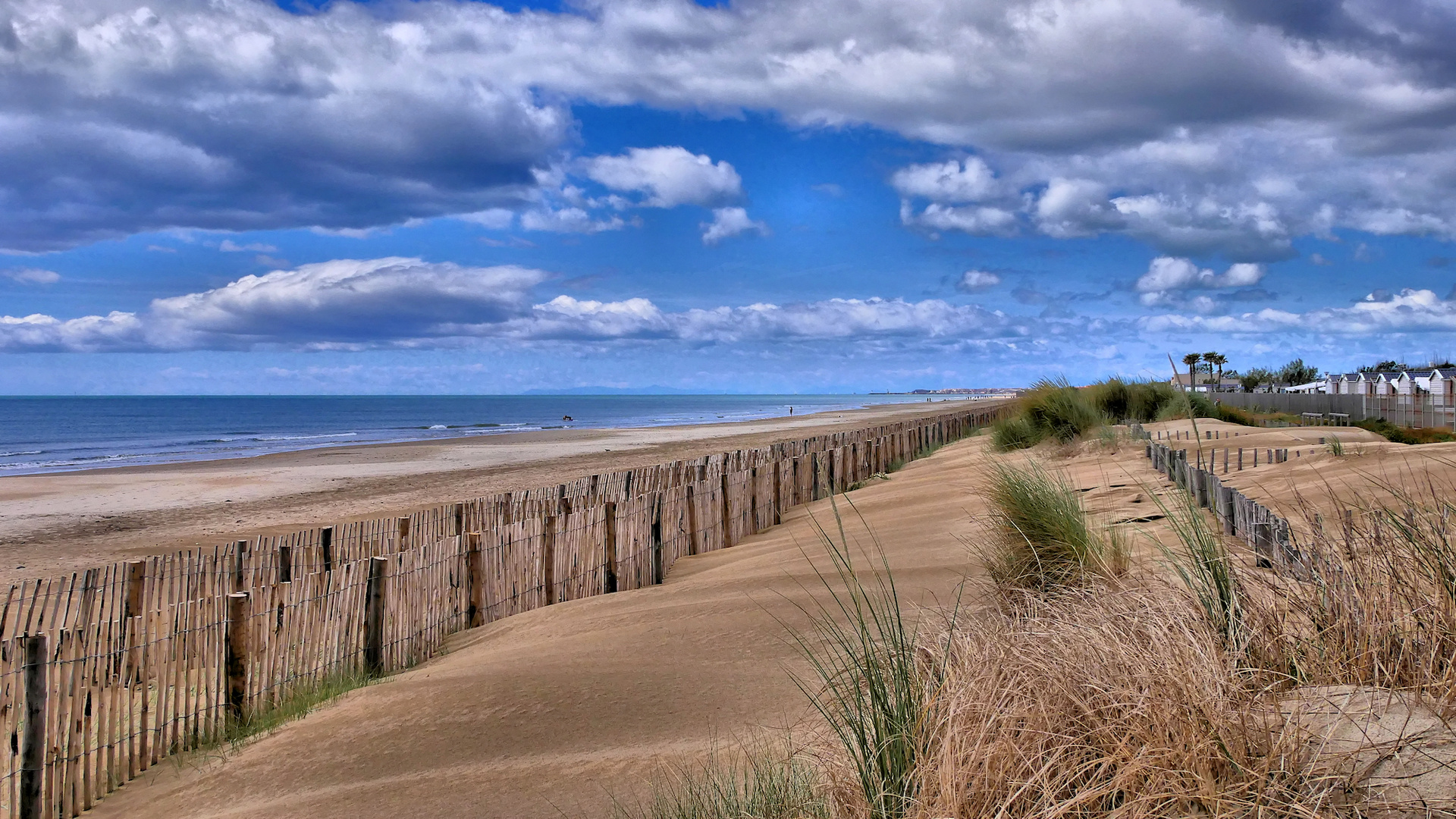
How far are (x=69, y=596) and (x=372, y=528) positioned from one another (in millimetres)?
2206

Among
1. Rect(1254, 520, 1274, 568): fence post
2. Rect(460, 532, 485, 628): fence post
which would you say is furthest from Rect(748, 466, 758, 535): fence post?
Rect(1254, 520, 1274, 568): fence post

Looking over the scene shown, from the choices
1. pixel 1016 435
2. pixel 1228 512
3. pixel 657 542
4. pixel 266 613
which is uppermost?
pixel 1016 435

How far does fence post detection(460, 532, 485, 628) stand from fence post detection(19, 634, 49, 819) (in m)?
2.57

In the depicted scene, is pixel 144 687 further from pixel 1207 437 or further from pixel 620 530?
pixel 1207 437

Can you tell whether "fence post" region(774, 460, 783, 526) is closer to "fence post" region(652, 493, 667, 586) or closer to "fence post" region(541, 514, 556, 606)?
"fence post" region(652, 493, 667, 586)

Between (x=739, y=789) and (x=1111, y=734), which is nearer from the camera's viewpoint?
(x=1111, y=734)

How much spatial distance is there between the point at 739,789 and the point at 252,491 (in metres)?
18.6

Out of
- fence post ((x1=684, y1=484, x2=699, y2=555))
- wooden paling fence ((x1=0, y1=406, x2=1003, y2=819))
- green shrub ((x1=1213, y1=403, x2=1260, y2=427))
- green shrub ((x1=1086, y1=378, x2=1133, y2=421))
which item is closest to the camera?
wooden paling fence ((x1=0, y1=406, x2=1003, y2=819))

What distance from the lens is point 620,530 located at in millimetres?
7164

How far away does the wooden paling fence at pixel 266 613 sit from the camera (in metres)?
3.78

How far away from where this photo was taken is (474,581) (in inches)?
242

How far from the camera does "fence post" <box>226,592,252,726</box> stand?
4.47 m

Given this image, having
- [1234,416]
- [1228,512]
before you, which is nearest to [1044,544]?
[1228,512]

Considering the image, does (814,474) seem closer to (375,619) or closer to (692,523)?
(692,523)
